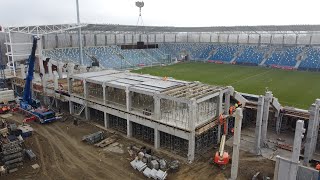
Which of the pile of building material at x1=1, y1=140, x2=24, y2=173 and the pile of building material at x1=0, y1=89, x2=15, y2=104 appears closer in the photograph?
the pile of building material at x1=1, y1=140, x2=24, y2=173

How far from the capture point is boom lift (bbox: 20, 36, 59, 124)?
117ft

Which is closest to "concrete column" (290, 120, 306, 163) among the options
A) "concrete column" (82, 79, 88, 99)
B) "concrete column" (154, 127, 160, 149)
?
"concrete column" (154, 127, 160, 149)

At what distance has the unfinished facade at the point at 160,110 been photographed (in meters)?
26.5

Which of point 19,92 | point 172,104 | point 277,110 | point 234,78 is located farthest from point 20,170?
point 234,78

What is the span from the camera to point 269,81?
2192 inches

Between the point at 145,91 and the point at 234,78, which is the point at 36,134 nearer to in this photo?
the point at 145,91

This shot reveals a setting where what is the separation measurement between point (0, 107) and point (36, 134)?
1260cm

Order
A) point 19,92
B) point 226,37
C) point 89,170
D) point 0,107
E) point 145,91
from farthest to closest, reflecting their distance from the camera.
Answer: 1. point 226,37
2. point 19,92
3. point 0,107
4. point 145,91
5. point 89,170

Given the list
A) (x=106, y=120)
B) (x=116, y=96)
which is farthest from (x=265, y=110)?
(x=116, y=96)

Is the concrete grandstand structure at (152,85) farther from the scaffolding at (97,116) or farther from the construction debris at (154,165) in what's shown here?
the construction debris at (154,165)

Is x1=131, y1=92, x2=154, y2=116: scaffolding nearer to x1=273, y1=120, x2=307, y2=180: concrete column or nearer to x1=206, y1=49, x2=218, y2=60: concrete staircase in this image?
x1=273, y1=120, x2=307, y2=180: concrete column

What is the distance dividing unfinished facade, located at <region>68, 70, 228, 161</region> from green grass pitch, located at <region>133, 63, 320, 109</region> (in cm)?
1617

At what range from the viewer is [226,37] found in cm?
9512

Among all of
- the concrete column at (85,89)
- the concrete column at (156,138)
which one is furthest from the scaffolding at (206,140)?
the concrete column at (85,89)
